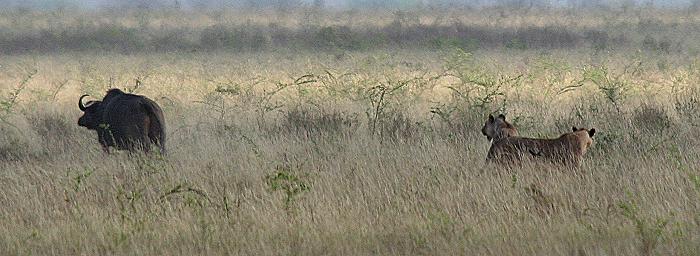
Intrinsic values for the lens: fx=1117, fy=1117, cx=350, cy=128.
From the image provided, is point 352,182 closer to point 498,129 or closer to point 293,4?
point 498,129

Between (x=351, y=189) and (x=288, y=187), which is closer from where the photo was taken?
(x=288, y=187)

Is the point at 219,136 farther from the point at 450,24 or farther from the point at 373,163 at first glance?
the point at 450,24

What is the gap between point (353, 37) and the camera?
129ft

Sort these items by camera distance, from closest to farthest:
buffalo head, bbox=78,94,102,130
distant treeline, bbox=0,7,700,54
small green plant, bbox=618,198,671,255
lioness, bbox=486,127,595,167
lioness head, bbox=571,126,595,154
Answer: small green plant, bbox=618,198,671,255 < lioness, bbox=486,127,595,167 < lioness head, bbox=571,126,595,154 < buffalo head, bbox=78,94,102,130 < distant treeline, bbox=0,7,700,54

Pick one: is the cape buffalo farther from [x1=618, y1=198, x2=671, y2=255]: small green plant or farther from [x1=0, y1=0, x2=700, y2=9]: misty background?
[x1=0, y1=0, x2=700, y2=9]: misty background

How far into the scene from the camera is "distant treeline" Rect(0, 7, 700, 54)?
3678cm

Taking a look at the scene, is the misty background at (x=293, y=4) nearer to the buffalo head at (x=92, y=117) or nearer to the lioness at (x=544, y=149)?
the buffalo head at (x=92, y=117)

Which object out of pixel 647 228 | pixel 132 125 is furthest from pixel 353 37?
pixel 647 228

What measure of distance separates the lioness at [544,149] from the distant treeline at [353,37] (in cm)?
2485

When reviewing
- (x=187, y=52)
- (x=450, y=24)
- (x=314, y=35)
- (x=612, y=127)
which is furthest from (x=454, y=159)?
(x=450, y=24)

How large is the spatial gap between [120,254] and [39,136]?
6.68m

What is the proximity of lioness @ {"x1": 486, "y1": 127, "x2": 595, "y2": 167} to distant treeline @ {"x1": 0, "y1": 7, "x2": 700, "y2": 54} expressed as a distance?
24.9 meters

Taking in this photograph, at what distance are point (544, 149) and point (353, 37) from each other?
102 ft

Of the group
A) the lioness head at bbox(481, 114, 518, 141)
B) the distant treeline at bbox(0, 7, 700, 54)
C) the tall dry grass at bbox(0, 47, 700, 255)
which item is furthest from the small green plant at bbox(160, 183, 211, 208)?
the distant treeline at bbox(0, 7, 700, 54)
